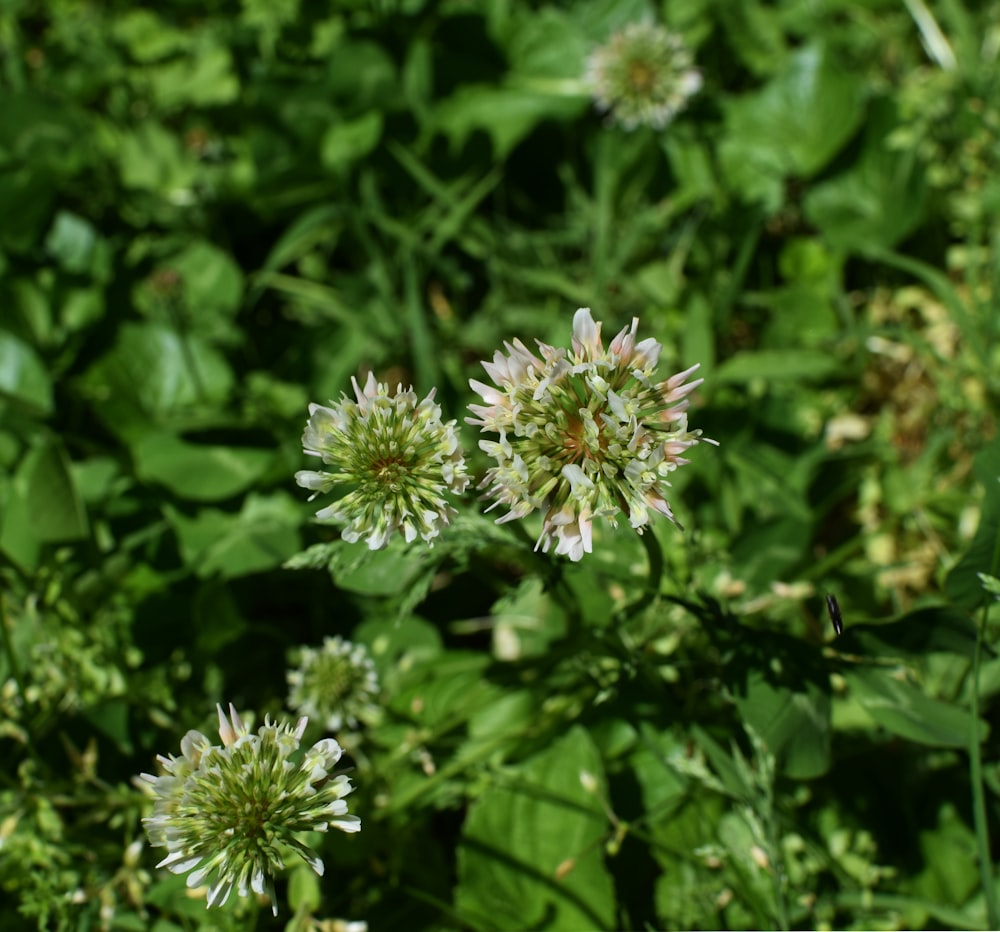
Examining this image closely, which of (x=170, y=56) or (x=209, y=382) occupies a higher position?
(x=170, y=56)

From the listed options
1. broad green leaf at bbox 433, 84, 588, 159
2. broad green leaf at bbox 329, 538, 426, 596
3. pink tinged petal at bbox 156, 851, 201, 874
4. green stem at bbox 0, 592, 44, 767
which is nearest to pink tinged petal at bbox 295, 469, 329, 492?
broad green leaf at bbox 329, 538, 426, 596

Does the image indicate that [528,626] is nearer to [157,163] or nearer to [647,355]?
[647,355]

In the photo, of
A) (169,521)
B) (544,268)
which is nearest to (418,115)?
(544,268)

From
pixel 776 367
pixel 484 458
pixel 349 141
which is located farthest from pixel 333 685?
pixel 349 141

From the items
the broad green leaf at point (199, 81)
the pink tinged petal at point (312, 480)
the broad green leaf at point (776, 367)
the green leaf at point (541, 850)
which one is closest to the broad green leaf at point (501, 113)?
the broad green leaf at point (199, 81)

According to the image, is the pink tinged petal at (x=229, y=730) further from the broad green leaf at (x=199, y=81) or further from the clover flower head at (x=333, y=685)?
the broad green leaf at (x=199, y=81)

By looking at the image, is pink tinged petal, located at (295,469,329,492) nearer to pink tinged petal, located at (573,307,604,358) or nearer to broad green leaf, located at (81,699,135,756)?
pink tinged petal, located at (573,307,604,358)

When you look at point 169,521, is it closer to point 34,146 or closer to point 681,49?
point 34,146
